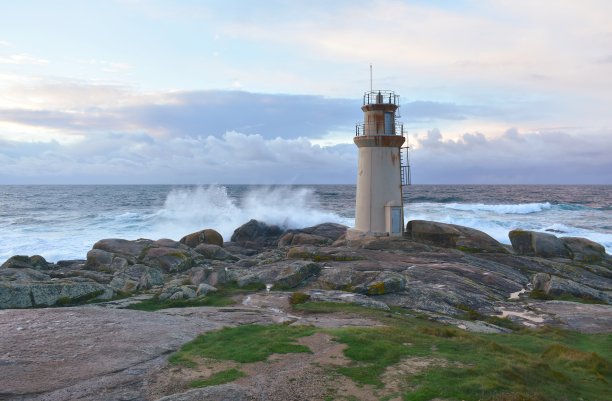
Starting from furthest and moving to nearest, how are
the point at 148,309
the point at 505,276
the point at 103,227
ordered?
the point at 103,227
the point at 505,276
the point at 148,309

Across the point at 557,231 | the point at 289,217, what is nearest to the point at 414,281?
the point at 289,217

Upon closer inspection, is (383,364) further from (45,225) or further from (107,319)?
(45,225)

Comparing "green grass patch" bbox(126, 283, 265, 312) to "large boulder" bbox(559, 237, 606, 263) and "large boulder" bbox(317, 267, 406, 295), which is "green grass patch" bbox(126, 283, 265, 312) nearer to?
"large boulder" bbox(317, 267, 406, 295)

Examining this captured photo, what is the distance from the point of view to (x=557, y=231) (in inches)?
2133

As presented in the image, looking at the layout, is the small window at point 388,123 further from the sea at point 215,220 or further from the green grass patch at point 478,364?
the sea at point 215,220

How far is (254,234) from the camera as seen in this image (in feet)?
159

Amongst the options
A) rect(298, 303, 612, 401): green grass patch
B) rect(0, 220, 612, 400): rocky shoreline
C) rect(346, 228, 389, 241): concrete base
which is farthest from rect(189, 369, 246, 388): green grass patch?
rect(346, 228, 389, 241): concrete base

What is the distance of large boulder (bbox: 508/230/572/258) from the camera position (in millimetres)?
31000

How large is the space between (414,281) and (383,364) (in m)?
10.9

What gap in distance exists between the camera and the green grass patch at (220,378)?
9.42m

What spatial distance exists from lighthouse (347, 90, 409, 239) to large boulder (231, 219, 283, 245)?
17.0 meters

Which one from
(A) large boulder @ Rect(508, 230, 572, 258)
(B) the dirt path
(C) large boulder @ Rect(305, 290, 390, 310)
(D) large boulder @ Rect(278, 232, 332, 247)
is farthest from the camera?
(D) large boulder @ Rect(278, 232, 332, 247)

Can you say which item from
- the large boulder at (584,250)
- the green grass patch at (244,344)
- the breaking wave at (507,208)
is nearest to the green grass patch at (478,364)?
the green grass patch at (244,344)

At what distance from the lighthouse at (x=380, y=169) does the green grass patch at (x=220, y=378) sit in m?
21.4
